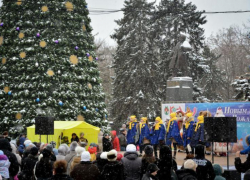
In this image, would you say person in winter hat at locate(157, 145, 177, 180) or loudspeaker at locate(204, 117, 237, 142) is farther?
loudspeaker at locate(204, 117, 237, 142)

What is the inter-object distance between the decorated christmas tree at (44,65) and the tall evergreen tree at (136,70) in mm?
13638

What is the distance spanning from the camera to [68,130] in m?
20.6

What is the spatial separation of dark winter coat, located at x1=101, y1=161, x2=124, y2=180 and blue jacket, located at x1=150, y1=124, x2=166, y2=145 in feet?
31.7

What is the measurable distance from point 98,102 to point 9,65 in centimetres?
549

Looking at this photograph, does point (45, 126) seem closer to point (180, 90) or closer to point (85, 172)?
point (85, 172)

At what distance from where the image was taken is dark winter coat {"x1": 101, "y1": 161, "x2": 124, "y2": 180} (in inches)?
325

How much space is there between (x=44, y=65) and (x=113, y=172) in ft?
52.4

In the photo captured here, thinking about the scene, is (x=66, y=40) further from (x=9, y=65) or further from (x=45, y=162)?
(x=45, y=162)

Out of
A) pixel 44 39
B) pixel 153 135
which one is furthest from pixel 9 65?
pixel 153 135

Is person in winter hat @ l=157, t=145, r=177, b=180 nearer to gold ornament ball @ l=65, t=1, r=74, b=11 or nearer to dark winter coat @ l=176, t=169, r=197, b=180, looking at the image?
dark winter coat @ l=176, t=169, r=197, b=180

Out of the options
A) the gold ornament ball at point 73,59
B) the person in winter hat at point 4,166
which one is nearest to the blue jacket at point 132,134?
the gold ornament ball at point 73,59

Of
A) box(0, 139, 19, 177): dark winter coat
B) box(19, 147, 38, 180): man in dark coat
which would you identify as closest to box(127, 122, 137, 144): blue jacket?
Result: box(0, 139, 19, 177): dark winter coat

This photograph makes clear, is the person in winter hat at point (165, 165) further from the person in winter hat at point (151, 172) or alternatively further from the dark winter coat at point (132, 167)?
the dark winter coat at point (132, 167)

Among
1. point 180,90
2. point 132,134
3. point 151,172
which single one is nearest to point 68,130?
point 132,134
